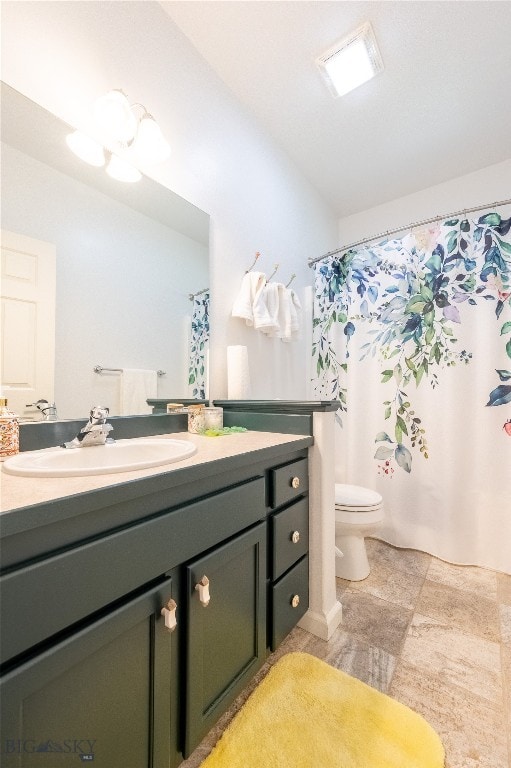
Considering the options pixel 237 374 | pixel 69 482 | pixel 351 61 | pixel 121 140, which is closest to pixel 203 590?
pixel 69 482

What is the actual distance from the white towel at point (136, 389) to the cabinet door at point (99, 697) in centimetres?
72

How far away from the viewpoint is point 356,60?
5.13ft

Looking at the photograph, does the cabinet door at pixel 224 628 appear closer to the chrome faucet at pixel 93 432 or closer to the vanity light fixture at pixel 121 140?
the chrome faucet at pixel 93 432

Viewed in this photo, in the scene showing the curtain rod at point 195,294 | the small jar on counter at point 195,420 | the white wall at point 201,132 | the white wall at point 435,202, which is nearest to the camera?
the white wall at point 201,132

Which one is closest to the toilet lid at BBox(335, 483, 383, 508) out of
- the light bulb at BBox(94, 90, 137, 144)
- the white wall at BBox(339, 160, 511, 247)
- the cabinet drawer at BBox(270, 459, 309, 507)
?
the cabinet drawer at BBox(270, 459, 309, 507)

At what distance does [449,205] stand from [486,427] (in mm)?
1643

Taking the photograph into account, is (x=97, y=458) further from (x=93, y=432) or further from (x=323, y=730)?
(x=323, y=730)

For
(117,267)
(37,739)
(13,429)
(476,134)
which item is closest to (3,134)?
(117,267)

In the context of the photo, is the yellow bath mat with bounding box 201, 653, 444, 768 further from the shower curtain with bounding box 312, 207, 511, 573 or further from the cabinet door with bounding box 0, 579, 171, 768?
the shower curtain with bounding box 312, 207, 511, 573

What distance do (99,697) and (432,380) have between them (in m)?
2.03

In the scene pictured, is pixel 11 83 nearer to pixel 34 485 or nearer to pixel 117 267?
pixel 117 267

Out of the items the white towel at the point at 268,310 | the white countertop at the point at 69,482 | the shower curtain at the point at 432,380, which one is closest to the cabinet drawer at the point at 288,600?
the white countertop at the point at 69,482

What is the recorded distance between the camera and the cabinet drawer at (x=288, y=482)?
1075 millimetres

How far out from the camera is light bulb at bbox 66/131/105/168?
1.09 m
